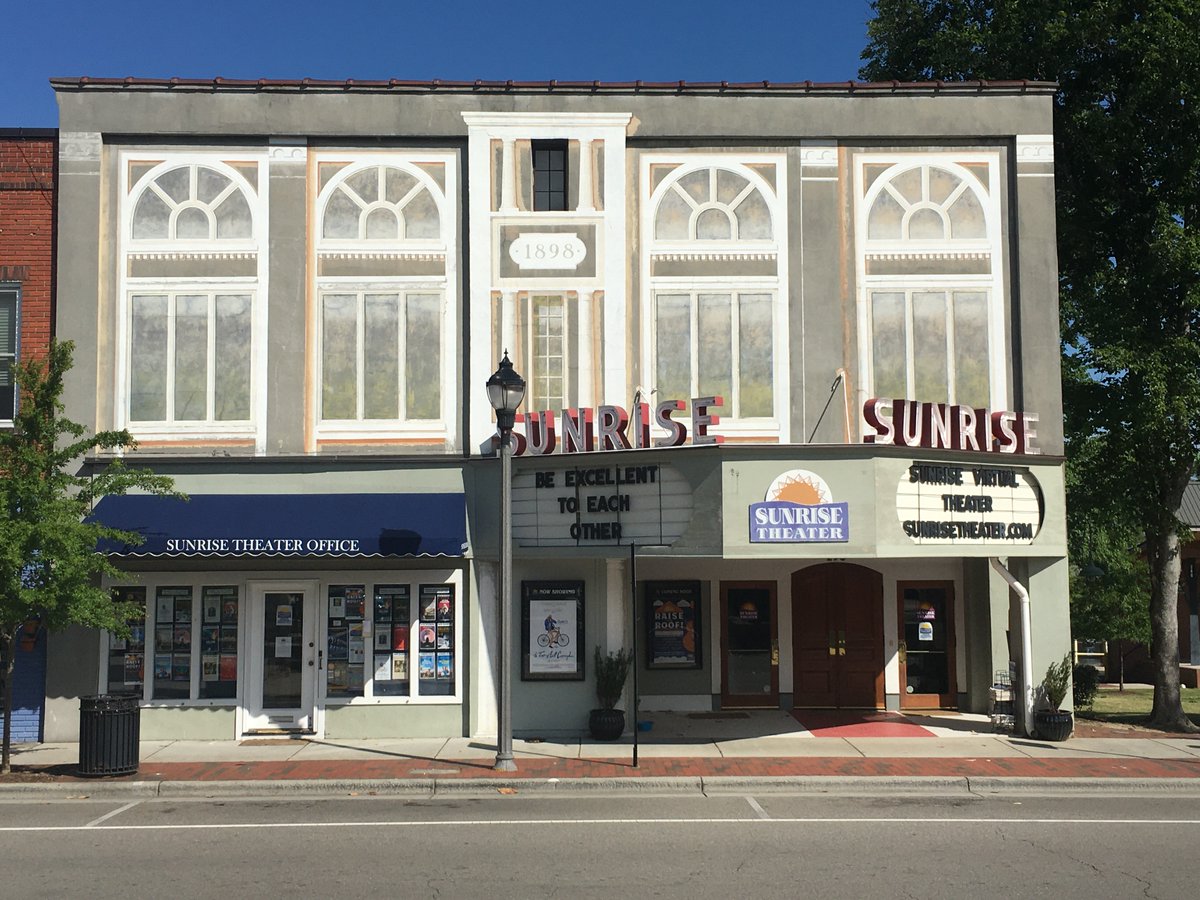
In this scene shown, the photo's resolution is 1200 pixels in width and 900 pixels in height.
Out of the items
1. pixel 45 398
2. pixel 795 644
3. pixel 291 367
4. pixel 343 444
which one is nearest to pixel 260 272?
pixel 291 367

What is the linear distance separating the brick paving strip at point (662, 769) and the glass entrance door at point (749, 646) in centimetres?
441

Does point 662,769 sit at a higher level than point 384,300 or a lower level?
lower

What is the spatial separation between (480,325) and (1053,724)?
1113 cm

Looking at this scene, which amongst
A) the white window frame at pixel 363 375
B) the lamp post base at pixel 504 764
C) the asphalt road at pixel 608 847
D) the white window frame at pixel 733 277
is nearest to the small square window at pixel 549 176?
the white window frame at pixel 733 277

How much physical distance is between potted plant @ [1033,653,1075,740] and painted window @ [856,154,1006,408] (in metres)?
4.46

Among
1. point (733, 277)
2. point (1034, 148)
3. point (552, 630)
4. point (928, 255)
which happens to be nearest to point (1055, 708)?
point (928, 255)

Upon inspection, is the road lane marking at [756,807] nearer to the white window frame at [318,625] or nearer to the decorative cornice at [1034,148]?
the white window frame at [318,625]

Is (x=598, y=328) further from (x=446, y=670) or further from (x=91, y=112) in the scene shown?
(x=91, y=112)

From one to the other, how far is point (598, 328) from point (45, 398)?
27.6ft

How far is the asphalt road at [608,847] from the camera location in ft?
32.7

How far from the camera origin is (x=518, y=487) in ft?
60.5

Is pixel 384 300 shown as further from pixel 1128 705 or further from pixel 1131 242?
pixel 1128 705

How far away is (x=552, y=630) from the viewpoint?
18641mm

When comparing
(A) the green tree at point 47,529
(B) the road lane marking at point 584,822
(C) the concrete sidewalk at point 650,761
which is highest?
(A) the green tree at point 47,529
